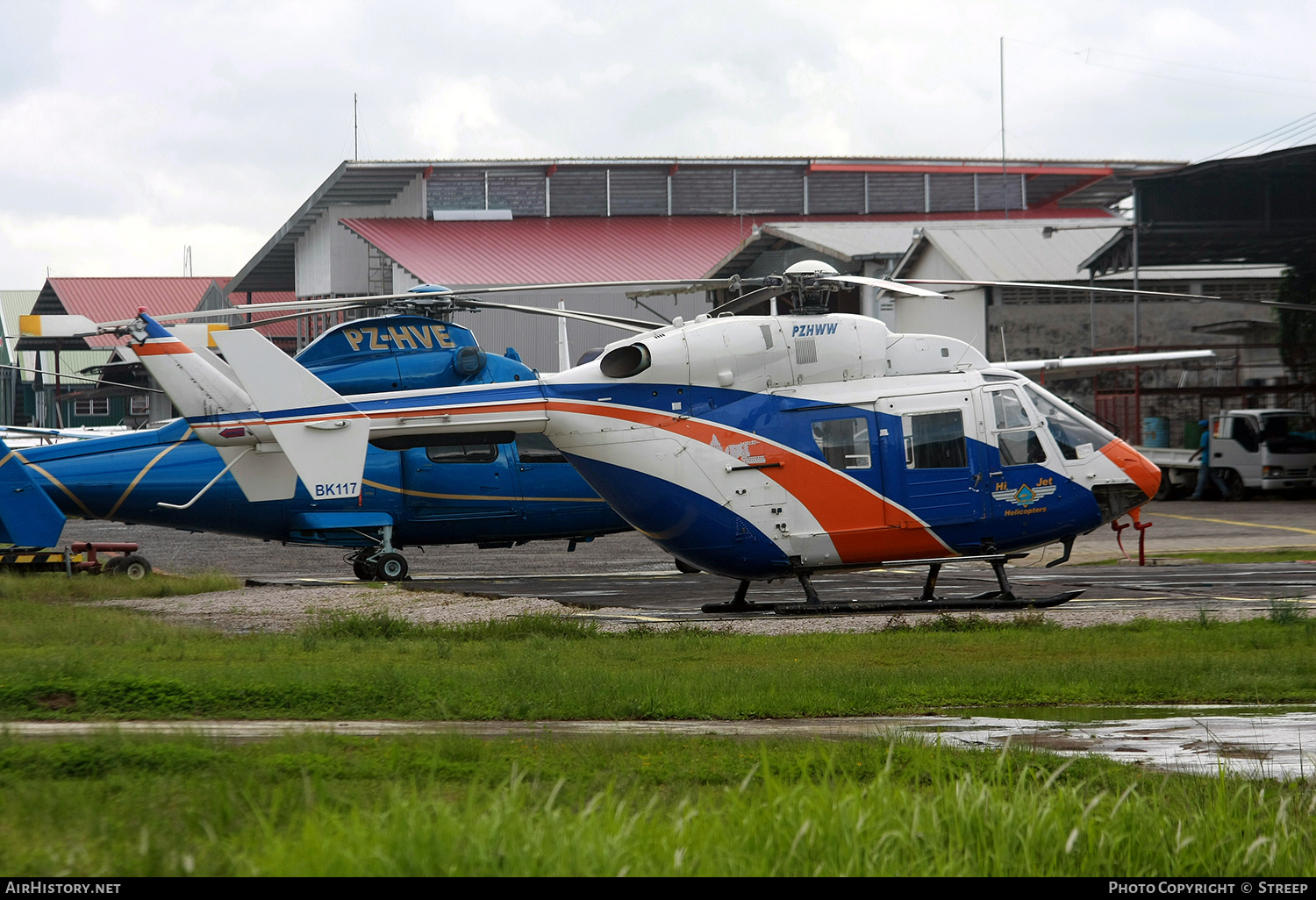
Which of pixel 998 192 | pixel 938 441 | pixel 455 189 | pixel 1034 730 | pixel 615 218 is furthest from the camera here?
pixel 998 192

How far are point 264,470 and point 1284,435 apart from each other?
30.2m

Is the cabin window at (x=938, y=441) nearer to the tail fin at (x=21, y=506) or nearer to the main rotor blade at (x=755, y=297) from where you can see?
the main rotor blade at (x=755, y=297)

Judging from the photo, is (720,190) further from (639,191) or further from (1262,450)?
(1262,450)

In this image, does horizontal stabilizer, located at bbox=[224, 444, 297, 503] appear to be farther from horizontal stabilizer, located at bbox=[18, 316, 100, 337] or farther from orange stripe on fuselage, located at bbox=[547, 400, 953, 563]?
orange stripe on fuselage, located at bbox=[547, 400, 953, 563]

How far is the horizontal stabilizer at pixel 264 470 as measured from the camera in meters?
17.0

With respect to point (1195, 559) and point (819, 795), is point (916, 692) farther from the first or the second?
point (1195, 559)

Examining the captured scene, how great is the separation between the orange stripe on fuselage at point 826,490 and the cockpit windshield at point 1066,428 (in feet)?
7.88

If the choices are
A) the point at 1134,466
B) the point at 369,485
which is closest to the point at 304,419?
the point at 369,485

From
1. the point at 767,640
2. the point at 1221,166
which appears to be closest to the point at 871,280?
the point at 767,640

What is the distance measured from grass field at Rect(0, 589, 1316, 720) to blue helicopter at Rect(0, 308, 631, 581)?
641cm

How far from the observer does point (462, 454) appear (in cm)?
2238

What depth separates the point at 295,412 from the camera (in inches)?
629

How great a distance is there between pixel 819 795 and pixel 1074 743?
3489mm

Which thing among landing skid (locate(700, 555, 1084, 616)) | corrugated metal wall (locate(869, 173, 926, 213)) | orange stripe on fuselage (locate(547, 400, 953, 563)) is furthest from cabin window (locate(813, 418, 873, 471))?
corrugated metal wall (locate(869, 173, 926, 213))
